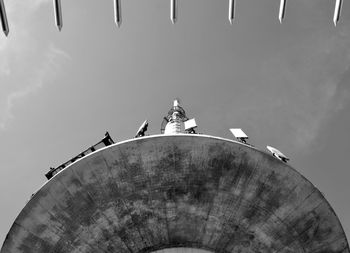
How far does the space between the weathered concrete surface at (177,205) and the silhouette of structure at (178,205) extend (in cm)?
3

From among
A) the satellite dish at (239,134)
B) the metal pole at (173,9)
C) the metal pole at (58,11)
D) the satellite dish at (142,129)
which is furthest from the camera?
the satellite dish at (142,129)

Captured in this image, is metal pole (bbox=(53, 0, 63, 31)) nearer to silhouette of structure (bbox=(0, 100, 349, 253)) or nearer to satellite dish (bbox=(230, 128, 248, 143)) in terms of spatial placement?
silhouette of structure (bbox=(0, 100, 349, 253))

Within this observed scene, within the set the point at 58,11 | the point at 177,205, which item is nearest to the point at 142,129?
the point at 177,205

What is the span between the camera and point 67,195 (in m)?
13.3

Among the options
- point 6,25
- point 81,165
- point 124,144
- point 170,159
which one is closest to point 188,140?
point 170,159

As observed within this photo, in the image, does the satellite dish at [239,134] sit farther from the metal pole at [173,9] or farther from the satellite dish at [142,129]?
the metal pole at [173,9]

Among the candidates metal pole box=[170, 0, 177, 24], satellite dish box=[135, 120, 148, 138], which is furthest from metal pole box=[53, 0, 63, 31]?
satellite dish box=[135, 120, 148, 138]

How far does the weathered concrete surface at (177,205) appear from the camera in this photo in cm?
1290

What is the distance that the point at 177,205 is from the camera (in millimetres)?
14062

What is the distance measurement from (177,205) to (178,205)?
0.12ft

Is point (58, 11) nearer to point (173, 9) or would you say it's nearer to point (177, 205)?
point (173, 9)

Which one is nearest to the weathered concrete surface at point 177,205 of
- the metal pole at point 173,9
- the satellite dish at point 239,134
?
the satellite dish at point 239,134

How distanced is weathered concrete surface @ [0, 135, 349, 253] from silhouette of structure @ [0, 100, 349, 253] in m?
0.03

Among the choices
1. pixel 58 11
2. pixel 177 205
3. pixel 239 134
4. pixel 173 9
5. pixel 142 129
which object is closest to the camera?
pixel 58 11
